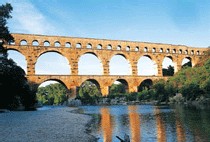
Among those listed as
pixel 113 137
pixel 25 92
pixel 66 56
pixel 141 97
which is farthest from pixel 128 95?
pixel 113 137

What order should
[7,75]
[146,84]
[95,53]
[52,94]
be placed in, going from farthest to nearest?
[52,94] → [146,84] → [95,53] → [7,75]

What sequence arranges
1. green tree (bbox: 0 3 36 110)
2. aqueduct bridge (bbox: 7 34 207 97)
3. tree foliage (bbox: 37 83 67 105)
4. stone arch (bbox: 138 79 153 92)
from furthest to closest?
1. tree foliage (bbox: 37 83 67 105)
2. stone arch (bbox: 138 79 153 92)
3. aqueduct bridge (bbox: 7 34 207 97)
4. green tree (bbox: 0 3 36 110)

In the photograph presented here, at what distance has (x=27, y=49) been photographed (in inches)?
2000

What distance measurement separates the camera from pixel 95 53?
5597 centimetres

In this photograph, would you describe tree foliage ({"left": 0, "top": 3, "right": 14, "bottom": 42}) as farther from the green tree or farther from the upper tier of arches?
the upper tier of arches

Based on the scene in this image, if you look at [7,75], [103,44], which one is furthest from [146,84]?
[7,75]

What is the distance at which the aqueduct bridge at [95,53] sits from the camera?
166 ft

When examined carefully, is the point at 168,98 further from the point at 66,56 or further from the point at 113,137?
the point at 113,137

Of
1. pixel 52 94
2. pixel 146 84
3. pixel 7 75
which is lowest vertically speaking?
pixel 52 94

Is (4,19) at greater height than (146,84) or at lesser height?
greater

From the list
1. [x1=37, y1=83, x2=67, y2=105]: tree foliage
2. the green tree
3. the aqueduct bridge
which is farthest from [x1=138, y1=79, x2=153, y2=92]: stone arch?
the green tree

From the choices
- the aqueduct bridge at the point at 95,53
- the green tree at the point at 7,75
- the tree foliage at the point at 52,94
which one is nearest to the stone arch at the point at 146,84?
the aqueduct bridge at the point at 95,53

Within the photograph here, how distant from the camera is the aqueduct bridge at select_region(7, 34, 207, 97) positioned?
50594mm

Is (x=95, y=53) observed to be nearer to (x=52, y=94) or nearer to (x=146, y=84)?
(x=146, y=84)
